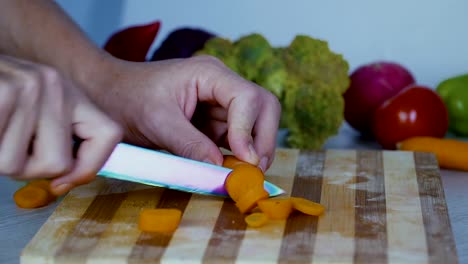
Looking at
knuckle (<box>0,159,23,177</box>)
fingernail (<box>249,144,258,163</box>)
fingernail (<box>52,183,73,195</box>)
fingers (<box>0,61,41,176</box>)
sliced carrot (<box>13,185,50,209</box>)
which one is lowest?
sliced carrot (<box>13,185,50,209</box>)

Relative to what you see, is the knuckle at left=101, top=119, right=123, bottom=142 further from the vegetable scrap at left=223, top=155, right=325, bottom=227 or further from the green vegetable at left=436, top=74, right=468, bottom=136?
the green vegetable at left=436, top=74, right=468, bottom=136

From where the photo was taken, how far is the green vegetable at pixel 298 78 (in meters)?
1.87

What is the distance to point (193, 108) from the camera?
1.49 meters

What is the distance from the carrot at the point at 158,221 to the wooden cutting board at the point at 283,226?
1 cm

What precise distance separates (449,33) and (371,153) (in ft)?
4.12

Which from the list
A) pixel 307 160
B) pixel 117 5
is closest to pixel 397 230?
pixel 307 160

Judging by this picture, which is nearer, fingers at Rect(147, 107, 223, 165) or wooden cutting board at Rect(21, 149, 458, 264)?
wooden cutting board at Rect(21, 149, 458, 264)

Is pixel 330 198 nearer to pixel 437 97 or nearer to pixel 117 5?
pixel 437 97

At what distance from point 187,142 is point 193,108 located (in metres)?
0.08

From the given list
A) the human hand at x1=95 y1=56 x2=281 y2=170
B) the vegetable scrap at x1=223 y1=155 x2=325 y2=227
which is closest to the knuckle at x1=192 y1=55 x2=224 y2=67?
the human hand at x1=95 y1=56 x2=281 y2=170

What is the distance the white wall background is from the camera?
2.72 meters

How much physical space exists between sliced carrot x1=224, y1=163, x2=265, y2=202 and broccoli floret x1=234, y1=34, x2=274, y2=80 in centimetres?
57

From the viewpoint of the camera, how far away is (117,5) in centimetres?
306

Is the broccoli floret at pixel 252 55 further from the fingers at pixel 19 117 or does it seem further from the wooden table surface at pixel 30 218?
the fingers at pixel 19 117
